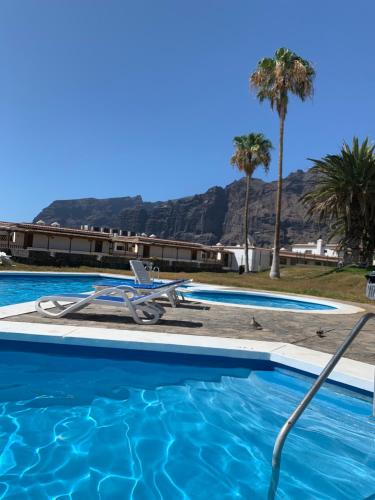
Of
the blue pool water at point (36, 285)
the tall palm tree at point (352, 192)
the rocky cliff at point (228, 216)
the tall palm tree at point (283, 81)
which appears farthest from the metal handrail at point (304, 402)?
the rocky cliff at point (228, 216)

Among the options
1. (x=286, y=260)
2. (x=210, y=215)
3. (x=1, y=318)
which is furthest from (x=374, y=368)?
(x=210, y=215)

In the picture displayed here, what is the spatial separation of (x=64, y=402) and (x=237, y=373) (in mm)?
2467

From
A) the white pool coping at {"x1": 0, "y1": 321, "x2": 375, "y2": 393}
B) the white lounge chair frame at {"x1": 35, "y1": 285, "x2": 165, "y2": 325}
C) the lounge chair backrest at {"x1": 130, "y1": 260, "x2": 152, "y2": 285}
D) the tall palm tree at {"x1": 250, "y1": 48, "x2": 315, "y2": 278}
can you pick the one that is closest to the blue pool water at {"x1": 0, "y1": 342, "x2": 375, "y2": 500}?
the white pool coping at {"x1": 0, "y1": 321, "x2": 375, "y2": 393}

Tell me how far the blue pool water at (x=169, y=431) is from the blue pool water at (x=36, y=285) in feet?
20.1

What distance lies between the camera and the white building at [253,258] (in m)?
50.1

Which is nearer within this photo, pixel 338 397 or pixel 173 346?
pixel 338 397

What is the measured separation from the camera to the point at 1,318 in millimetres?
6977

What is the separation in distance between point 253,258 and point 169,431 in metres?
47.3

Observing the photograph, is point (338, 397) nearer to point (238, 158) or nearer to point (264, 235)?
point (238, 158)

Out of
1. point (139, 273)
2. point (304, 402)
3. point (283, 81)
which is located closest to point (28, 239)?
point (283, 81)

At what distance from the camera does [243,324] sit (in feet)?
26.6

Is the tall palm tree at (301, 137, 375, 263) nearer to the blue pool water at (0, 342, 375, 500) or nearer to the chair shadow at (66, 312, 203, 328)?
the chair shadow at (66, 312, 203, 328)

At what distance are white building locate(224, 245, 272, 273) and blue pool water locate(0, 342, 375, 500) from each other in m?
45.0

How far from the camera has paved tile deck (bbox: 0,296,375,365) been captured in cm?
668
